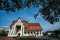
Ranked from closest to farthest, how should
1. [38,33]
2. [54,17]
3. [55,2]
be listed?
[55,2], [54,17], [38,33]

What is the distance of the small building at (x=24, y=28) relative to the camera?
2354 inches

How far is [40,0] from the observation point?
72.8 feet

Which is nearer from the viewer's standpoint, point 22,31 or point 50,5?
point 50,5

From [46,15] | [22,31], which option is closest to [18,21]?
[22,31]

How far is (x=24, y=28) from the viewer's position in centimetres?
6178

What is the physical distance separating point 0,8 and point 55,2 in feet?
19.0

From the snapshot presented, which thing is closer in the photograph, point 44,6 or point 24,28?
point 44,6

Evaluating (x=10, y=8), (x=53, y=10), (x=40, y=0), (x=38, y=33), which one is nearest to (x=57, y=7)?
(x=53, y=10)

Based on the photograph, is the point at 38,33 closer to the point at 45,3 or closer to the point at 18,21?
the point at 18,21

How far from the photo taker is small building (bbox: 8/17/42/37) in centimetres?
5978

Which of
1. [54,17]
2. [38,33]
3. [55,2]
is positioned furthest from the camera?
[38,33]

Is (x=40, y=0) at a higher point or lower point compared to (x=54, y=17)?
higher

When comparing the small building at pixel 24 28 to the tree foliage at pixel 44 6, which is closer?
the tree foliage at pixel 44 6

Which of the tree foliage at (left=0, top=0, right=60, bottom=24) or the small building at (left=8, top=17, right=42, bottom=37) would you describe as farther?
the small building at (left=8, top=17, right=42, bottom=37)
